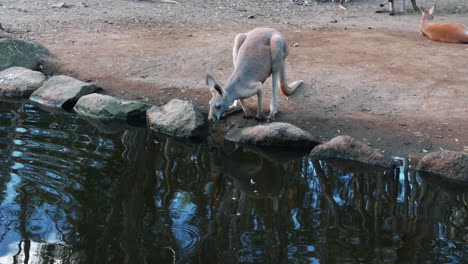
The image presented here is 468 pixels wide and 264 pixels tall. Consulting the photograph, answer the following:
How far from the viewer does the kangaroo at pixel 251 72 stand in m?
7.08

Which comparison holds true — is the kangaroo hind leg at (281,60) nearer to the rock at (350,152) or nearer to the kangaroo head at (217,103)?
the kangaroo head at (217,103)

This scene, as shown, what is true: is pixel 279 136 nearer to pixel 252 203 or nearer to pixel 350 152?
pixel 350 152

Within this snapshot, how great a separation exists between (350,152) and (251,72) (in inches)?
61.0

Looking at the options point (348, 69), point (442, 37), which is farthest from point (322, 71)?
point (442, 37)

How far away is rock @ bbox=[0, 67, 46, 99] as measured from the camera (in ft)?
28.0

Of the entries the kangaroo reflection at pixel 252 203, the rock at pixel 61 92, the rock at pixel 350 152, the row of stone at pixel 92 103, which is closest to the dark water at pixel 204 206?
the kangaroo reflection at pixel 252 203

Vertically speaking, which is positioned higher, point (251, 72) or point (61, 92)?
point (251, 72)

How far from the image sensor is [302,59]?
9.43m

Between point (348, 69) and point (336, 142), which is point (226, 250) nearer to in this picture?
point (336, 142)

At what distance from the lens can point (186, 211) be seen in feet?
16.9

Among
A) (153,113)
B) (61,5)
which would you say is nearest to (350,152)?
(153,113)

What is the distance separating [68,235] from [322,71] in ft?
17.0

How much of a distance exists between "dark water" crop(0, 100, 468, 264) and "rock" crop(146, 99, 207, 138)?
21 centimetres

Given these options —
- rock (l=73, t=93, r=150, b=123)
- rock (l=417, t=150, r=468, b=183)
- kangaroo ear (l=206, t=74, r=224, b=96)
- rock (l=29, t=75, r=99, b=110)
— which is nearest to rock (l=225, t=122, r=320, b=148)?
kangaroo ear (l=206, t=74, r=224, b=96)
